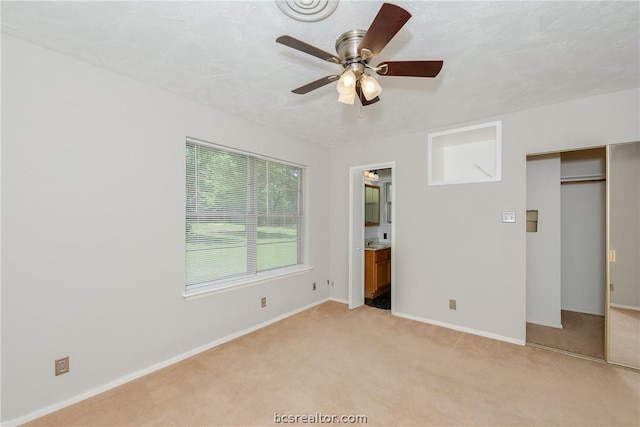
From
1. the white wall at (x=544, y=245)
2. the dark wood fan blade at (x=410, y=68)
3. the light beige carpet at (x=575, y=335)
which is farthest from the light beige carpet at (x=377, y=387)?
the dark wood fan blade at (x=410, y=68)

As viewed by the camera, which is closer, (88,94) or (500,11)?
(500,11)

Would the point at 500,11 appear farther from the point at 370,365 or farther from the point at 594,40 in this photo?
the point at 370,365

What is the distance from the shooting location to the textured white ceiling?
1.57 m

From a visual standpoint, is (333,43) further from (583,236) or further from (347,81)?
(583,236)

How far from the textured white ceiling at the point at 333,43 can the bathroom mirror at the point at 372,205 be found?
2533 mm

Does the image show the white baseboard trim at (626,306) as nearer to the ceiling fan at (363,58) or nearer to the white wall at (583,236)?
the white wall at (583,236)

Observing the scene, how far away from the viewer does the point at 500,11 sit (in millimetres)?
1555

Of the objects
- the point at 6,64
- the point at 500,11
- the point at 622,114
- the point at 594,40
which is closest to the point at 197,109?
the point at 6,64

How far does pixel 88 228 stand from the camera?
6.98ft

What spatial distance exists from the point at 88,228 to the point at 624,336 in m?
4.76

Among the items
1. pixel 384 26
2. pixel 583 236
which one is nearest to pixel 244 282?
pixel 384 26

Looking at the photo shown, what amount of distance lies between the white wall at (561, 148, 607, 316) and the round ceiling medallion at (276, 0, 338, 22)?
365cm

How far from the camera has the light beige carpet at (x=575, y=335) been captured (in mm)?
2820

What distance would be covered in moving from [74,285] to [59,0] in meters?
1.85
